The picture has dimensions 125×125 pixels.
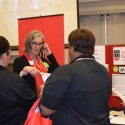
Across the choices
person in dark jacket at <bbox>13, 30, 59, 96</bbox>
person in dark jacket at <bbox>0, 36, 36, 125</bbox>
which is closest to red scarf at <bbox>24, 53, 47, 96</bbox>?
person in dark jacket at <bbox>13, 30, 59, 96</bbox>

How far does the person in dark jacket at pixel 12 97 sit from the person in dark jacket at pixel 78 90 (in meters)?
0.18

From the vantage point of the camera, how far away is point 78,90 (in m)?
1.32

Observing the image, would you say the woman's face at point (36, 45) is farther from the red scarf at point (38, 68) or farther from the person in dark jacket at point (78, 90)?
the person in dark jacket at point (78, 90)

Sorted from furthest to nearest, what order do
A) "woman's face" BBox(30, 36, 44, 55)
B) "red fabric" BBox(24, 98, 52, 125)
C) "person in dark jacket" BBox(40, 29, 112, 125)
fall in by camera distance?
"woman's face" BBox(30, 36, 44, 55) < "red fabric" BBox(24, 98, 52, 125) < "person in dark jacket" BBox(40, 29, 112, 125)

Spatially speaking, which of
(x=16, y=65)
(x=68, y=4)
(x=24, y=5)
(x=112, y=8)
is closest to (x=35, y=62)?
(x=16, y=65)

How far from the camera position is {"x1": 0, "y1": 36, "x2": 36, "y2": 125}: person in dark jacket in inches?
57.6

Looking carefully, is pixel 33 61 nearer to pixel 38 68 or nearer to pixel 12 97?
pixel 38 68

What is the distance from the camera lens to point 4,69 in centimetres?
155

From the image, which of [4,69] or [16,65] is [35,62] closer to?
[16,65]

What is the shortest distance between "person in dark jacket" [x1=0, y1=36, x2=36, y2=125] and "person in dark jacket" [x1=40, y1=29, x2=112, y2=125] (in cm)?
18

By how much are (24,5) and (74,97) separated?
2.62 metres

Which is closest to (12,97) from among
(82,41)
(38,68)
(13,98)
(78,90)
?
(13,98)

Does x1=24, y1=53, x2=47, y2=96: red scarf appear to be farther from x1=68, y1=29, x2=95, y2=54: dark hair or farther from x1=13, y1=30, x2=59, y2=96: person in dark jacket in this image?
x1=68, y1=29, x2=95, y2=54: dark hair

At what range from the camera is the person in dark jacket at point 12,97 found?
1463 mm
